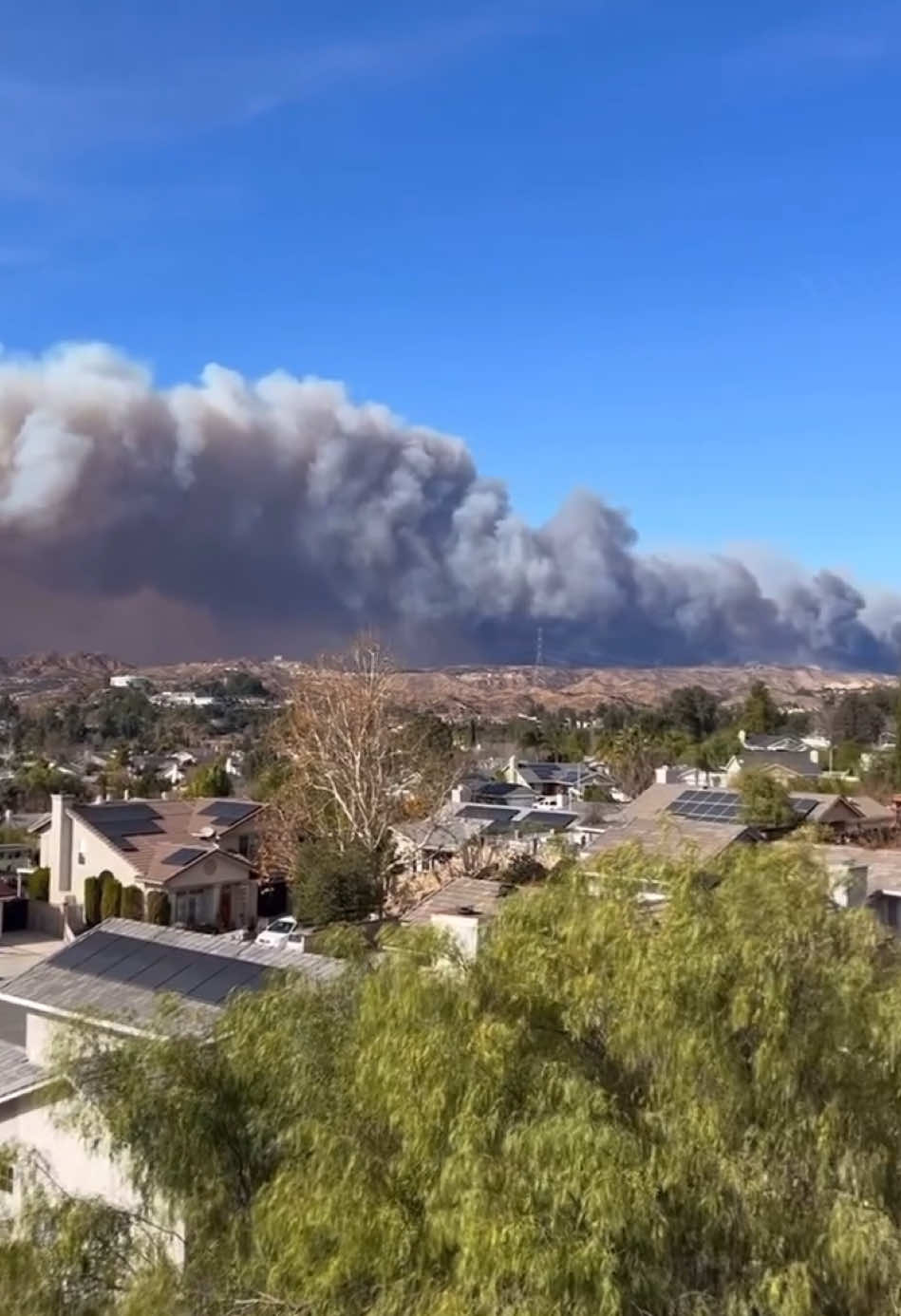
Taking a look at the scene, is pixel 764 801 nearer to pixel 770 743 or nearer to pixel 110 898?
pixel 110 898

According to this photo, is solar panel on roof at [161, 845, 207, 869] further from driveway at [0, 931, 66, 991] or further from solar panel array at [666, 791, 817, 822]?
solar panel array at [666, 791, 817, 822]

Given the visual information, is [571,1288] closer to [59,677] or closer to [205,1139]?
[205,1139]

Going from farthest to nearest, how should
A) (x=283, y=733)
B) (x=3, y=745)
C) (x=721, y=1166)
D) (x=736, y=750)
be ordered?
(x=3, y=745) → (x=736, y=750) → (x=283, y=733) → (x=721, y=1166)

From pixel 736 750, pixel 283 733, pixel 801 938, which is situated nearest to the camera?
pixel 801 938

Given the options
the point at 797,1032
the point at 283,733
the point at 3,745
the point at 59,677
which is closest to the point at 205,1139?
the point at 797,1032

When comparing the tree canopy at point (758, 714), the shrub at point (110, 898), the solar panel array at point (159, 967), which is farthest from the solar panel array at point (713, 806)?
the tree canopy at point (758, 714)

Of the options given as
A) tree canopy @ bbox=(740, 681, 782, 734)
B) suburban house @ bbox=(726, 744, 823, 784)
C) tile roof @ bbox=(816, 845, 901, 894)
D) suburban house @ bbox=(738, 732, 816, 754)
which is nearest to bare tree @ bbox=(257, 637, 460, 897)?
tile roof @ bbox=(816, 845, 901, 894)

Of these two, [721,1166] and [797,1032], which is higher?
[797,1032]

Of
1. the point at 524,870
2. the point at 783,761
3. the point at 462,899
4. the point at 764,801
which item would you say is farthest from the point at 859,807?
the point at 462,899

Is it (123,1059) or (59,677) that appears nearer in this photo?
(123,1059)
